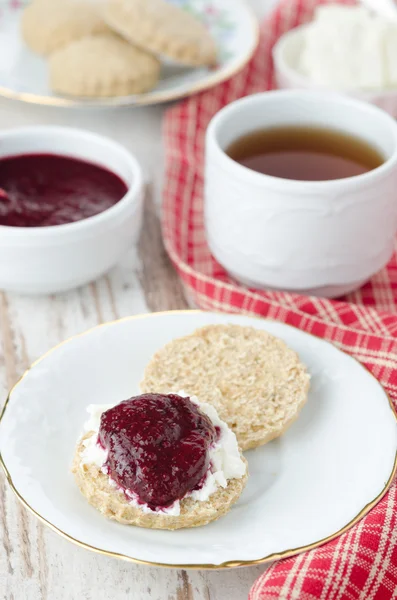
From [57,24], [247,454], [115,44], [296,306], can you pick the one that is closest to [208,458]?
[247,454]

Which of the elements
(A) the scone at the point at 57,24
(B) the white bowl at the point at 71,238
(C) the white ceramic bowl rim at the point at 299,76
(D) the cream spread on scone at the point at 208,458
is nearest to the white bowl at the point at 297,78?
(C) the white ceramic bowl rim at the point at 299,76

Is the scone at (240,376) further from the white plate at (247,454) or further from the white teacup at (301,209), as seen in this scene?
the white teacup at (301,209)

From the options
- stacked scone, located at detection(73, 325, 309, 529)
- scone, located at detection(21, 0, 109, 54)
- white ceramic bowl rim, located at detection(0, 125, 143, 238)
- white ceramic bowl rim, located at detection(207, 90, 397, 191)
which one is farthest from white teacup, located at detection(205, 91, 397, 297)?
scone, located at detection(21, 0, 109, 54)

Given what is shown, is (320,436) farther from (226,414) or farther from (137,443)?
(137,443)

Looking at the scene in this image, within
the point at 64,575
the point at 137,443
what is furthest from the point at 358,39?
the point at 64,575

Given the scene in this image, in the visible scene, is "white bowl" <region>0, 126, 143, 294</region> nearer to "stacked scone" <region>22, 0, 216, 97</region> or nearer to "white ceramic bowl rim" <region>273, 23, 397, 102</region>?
"stacked scone" <region>22, 0, 216, 97</region>
